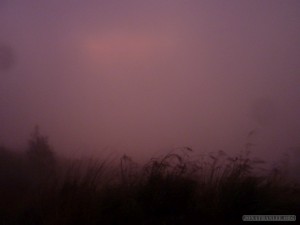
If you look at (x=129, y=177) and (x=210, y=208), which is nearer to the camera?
(x=210, y=208)

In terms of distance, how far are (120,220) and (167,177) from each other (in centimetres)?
133

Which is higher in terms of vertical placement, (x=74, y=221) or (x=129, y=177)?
(x=129, y=177)

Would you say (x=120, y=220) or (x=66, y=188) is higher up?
(x=66, y=188)

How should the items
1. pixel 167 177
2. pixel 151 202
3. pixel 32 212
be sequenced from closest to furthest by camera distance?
1. pixel 32 212
2. pixel 151 202
3. pixel 167 177

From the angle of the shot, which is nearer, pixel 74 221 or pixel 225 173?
pixel 74 221

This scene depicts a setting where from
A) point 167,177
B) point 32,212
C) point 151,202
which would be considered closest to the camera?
point 32,212

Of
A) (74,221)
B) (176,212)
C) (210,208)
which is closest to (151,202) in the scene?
(176,212)

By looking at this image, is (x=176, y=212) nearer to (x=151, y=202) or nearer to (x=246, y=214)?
(x=151, y=202)

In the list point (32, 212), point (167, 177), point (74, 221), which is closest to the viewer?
point (74, 221)

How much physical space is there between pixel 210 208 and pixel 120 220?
140 centimetres

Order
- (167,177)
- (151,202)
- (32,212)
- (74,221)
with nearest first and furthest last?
(74,221)
(32,212)
(151,202)
(167,177)

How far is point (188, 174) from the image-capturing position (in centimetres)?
739

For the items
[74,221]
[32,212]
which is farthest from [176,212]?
[32,212]

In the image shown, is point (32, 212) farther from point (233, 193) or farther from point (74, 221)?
point (233, 193)
